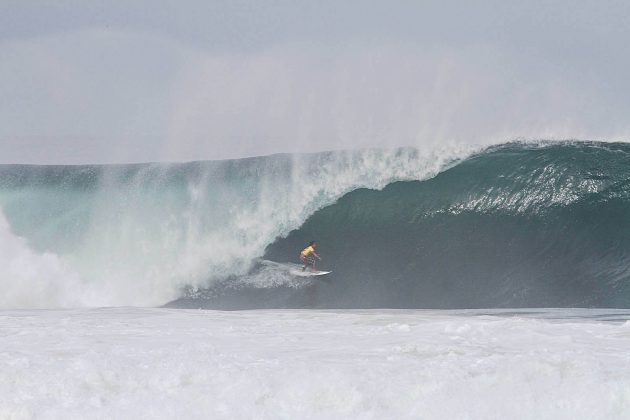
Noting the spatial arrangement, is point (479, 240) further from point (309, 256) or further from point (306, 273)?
point (306, 273)

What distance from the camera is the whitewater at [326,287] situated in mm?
5867

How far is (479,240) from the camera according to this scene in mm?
14680

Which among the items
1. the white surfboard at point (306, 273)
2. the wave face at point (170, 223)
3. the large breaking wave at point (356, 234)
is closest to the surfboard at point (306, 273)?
the white surfboard at point (306, 273)

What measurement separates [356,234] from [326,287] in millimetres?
2286

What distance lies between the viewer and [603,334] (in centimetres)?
764

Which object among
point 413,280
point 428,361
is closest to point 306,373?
point 428,361

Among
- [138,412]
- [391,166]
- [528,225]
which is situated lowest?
[138,412]

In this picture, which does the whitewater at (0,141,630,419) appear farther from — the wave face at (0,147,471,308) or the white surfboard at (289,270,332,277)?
the white surfboard at (289,270,332,277)

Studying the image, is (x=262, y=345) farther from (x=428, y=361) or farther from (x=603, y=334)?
(x=603, y=334)

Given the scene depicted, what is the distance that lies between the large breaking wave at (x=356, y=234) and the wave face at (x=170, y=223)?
0.04 meters

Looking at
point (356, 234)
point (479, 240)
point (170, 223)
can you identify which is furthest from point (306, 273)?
point (170, 223)

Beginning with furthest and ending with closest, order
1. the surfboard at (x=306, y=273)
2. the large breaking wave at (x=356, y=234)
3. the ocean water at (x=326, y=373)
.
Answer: the surfboard at (x=306, y=273) → the large breaking wave at (x=356, y=234) → the ocean water at (x=326, y=373)

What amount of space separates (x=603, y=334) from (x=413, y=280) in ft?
20.8

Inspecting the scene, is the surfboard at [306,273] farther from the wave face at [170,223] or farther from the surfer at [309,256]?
the wave face at [170,223]
